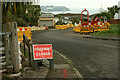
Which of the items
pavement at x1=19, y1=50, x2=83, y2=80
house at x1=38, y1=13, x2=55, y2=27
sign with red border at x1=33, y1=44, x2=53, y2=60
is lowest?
pavement at x1=19, y1=50, x2=83, y2=80

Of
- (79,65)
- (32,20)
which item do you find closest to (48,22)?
(32,20)

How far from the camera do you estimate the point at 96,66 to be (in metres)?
6.03

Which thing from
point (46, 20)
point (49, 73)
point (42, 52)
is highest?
→ point (46, 20)

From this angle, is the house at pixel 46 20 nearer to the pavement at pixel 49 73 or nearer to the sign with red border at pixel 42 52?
the sign with red border at pixel 42 52

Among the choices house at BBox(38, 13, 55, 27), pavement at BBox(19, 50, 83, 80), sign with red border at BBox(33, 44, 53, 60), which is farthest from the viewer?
house at BBox(38, 13, 55, 27)

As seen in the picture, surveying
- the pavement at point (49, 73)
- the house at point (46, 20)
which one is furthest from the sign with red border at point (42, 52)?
the house at point (46, 20)

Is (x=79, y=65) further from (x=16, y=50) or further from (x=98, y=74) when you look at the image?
(x=16, y=50)

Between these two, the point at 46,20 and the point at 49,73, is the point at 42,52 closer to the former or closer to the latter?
the point at 49,73

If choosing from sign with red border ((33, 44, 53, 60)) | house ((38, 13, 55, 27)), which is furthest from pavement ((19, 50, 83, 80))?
Result: house ((38, 13, 55, 27))

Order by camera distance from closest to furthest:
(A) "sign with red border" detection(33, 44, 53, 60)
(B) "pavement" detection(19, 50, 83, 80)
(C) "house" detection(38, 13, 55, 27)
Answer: (B) "pavement" detection(19, 50, 83, 80) < (A) "sign with red border" detection(33, 44, 53, 60) < (C) "house" detection(38, 13, 55, 27)

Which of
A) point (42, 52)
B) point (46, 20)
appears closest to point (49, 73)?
point (42, 52)

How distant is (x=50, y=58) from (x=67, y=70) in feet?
2.48

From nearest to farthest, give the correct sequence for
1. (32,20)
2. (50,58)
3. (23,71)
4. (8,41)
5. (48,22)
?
(8,41) → (23,71) → (50,58) → (32,20) → (48,22)

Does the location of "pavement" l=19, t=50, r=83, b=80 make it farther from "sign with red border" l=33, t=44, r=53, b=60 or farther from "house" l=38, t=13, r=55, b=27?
"house" l=38, t=13, r=55, b=27
